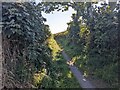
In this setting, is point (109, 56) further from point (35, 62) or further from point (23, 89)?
point (23, 89)

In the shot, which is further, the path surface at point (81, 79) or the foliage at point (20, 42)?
the path surface at point (81, 79)

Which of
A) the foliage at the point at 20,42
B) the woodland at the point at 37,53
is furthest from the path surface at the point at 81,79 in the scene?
the foliage at the point at 20,42

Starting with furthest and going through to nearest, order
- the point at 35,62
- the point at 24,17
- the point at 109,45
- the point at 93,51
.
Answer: the point at 93,51 → the point at 109,45 → the point at 35,62 → the point at 24,17

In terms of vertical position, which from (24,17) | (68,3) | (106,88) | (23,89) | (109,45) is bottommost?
(106,88)

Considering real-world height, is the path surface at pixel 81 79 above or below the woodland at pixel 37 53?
below

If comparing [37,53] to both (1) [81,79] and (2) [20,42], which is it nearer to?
(2) [20,42]

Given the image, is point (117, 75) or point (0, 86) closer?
point (0, 86)

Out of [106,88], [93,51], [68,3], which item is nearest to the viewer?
[106,88]

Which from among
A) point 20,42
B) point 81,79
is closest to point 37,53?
point 20,42

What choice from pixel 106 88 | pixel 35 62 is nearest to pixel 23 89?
pixel 35 62

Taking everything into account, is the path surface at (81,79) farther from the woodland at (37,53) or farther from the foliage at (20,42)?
the foliage at (20,42)

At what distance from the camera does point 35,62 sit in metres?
7.26

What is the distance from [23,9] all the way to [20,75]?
1.97m

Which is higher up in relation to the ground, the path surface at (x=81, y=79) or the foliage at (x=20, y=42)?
the foliage at (x=20, y=42)
